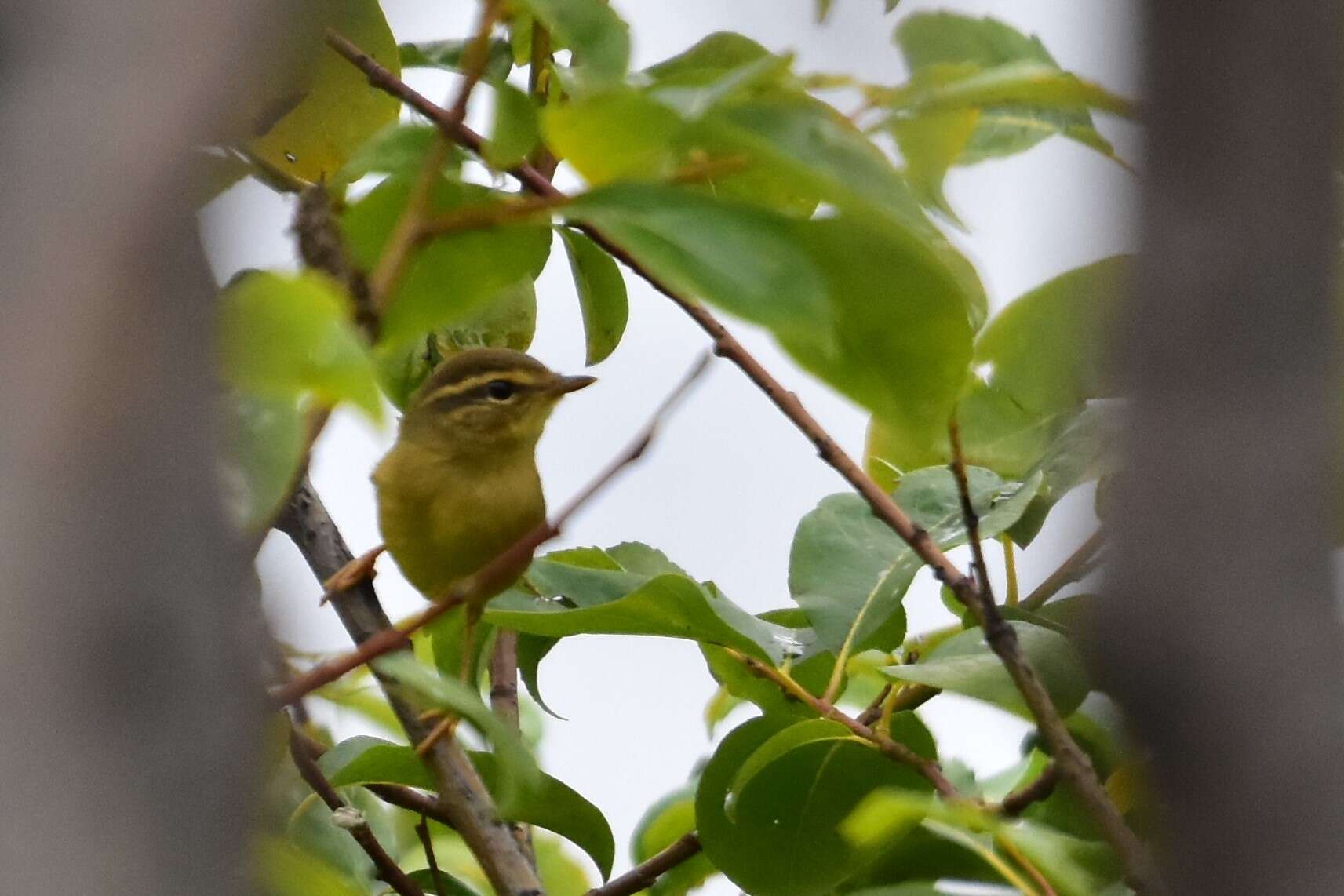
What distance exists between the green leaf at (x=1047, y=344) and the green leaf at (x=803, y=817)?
17.3 inches

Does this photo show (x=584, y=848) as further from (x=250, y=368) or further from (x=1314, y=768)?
(x=1314, y=768)

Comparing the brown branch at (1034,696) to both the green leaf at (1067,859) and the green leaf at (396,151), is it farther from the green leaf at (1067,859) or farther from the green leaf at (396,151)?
the green leaf at (396,151)

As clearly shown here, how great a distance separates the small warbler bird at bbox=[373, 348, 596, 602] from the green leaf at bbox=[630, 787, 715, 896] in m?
0.59

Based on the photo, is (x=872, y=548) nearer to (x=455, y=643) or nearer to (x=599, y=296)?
(x=599, y=296)

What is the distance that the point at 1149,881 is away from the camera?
0.98 meters

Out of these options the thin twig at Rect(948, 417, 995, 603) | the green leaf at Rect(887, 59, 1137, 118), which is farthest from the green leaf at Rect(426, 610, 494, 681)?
the green leaf at Rect(887, 59, 1137, 118)

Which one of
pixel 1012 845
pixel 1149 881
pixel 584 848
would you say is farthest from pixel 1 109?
pixel 584 848

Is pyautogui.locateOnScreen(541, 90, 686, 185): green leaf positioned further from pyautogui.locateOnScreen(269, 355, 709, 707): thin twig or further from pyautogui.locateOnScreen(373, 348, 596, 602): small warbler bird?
pyautogui.locateOnScreen(373, 348, 596, 602): small warbler bird

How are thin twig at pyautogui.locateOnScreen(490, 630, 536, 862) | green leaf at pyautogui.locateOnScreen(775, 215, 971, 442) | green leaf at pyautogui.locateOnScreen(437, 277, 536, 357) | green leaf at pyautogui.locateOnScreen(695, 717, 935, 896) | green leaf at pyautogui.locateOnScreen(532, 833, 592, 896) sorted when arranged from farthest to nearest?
green leaf at pyautogui.locateOnScreen(532, 833, 592, 896) → thin twig at pyautogui.locateOnScreen(490, 630, 536, 862) → green leaf at pyautogui.locateOnScreen(437, 277, 536, 357) → green leaf at pyautogui.locateOnScreen(695, 717, 935, 896) → green leaf at pyautogui.locateOnScreen(775, 215, 971, 442)

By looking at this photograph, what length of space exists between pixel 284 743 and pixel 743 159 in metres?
0.56

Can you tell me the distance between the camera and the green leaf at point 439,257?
123 cm

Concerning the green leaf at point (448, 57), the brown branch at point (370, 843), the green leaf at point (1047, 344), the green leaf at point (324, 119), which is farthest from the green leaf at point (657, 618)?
the green leaf at point (448, 57)

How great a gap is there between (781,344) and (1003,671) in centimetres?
73

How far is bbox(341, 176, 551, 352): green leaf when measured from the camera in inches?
48.4
